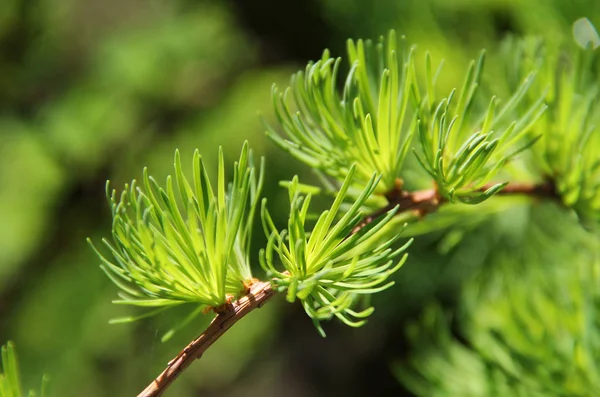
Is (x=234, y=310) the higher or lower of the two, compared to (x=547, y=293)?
higher

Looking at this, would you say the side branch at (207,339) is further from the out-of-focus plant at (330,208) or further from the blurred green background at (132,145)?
the blurred green background at (132,145)

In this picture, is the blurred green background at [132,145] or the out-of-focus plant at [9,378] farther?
the blurred green background at [132,145]

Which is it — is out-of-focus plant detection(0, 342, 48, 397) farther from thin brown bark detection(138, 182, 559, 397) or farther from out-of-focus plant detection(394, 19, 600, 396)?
out-of-focus plant detection(394, 19, 600, 396)

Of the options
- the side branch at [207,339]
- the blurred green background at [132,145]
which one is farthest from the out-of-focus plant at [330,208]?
the blurred green background at [132,145]

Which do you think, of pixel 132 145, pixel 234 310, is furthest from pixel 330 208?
pixel 132 145

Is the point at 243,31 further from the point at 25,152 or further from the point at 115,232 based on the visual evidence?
the point at 115,232

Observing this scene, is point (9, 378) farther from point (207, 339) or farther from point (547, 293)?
point (547, 293)

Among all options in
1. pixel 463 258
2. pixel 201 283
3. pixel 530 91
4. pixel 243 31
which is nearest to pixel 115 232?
pixel 201 283
